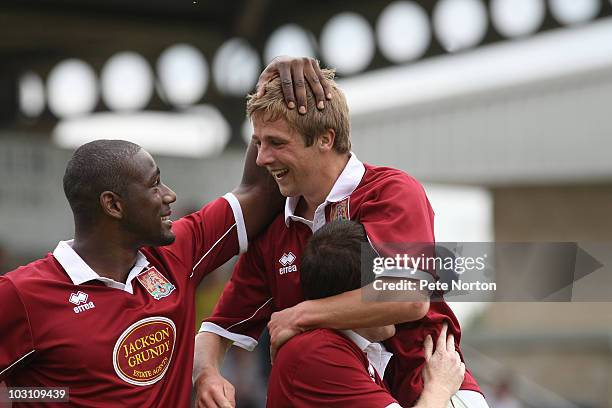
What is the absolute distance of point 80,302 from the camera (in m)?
3.32

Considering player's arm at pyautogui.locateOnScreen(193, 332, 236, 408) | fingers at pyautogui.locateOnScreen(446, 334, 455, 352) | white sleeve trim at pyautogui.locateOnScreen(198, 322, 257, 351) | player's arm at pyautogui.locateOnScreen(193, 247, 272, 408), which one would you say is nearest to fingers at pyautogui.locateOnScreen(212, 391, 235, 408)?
player's arm at pyautogui.locateOnScreen(193, 332, 236, 408)

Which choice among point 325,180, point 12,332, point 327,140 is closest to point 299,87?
point 327,140

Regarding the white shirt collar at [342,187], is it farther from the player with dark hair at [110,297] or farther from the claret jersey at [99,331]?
the claret jersey at [99,331]

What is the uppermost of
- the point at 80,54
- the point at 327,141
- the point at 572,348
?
the point at 327,141

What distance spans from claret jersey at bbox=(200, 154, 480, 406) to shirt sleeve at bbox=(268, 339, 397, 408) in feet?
1.09

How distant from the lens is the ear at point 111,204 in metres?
3.40

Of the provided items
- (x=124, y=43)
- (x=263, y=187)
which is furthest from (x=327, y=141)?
(x=124, y=43)

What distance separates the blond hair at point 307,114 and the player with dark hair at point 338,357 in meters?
0.40

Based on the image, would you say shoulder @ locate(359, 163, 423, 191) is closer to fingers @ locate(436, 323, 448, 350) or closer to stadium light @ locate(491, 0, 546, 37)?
fingers @ locate(436, 323, 448, 350)

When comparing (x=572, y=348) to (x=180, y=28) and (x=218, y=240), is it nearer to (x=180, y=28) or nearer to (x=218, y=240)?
(x=180, y=28)

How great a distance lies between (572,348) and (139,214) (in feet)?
39.5

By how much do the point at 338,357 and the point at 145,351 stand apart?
0.64 m

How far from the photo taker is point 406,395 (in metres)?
3.43

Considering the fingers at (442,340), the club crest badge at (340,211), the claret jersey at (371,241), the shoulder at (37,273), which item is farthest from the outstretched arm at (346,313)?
the shoulder at (37,273)
